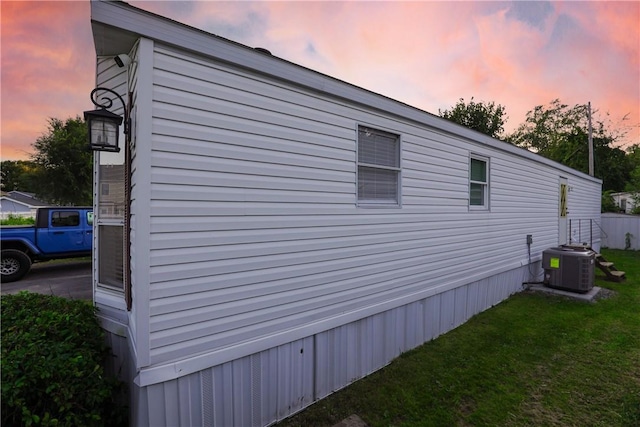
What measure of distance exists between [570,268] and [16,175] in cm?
4565

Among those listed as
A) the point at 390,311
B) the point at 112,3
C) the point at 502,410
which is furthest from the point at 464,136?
the point at 112,3

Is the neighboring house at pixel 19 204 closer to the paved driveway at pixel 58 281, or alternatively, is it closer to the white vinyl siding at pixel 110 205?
the paved driveway at pixel 58 281

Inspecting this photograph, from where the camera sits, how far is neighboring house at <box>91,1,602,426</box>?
219 centimetres

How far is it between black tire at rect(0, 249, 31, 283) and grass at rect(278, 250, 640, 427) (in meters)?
8.79

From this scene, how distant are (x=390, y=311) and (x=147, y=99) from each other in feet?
11.6

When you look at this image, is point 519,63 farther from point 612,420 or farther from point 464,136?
point 612,420

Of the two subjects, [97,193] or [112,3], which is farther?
[97,193]

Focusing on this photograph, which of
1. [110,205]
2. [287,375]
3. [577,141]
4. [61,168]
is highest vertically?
[577,141]

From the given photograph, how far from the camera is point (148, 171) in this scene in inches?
83.8

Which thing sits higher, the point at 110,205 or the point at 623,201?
the point at 623,201

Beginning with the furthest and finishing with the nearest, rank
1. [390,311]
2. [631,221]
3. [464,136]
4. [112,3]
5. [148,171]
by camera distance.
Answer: [631,221] < [464,136] < [390,311] < [148,171] < [112,3]

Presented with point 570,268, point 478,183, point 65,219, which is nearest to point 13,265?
point 65,219

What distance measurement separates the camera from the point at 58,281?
25.2 ft

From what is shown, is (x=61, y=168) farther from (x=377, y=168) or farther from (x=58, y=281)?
(x=377, y=168)
